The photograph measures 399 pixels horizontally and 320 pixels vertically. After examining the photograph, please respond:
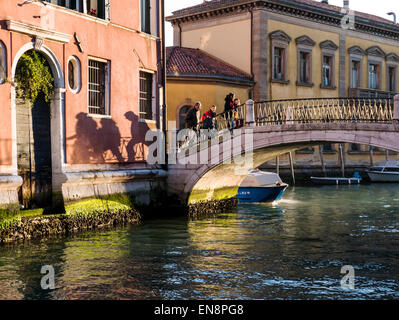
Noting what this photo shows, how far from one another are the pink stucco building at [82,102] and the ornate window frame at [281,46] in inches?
403

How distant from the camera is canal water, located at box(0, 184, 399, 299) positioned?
25.4 ft

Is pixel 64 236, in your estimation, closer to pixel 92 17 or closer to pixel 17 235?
pixel 17 235

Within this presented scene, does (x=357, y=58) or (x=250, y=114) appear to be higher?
(x=357, y=58)

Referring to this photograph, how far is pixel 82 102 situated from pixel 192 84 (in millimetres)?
9714

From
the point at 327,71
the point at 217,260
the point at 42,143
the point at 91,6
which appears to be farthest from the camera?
the point at 327,71

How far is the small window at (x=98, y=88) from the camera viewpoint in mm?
12680

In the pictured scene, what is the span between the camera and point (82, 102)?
40.1 ft

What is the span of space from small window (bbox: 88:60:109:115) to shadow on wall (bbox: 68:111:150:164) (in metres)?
0.25

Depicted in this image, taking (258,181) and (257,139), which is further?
(258,181)

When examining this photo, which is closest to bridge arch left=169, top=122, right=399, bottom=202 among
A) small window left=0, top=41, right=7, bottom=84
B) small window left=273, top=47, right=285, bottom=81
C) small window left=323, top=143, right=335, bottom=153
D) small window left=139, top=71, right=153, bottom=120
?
small window left=139, top=71, right=153, bottom=120

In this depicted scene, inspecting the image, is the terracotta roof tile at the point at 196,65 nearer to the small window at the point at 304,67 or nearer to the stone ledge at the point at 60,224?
the small window at the point at 304,67

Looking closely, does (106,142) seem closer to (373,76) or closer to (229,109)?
(229,109)

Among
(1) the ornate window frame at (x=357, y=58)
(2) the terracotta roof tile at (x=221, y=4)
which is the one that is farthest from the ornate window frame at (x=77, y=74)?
(1) the ornate window frame at (x=357, y=58)

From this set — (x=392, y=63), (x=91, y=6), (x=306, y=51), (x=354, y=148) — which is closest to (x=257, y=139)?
(x=91, y=6)
